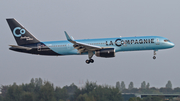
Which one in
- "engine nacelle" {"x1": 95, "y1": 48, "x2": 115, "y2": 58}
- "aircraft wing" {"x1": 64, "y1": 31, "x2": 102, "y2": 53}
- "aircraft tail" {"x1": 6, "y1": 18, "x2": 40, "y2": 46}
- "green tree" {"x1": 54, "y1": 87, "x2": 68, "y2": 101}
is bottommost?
"green tree" {"x1": 54, "y1": 87, "x2": 68, "y2": 101}

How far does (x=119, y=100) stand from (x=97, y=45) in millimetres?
31267

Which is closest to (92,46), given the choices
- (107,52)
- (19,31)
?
(107,52)

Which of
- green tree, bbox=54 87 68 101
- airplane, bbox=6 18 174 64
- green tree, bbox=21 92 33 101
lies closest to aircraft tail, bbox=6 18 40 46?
airplane, bbox=6 18 174 64

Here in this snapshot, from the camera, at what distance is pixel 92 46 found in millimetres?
58312

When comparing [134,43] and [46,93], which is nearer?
[134,43]

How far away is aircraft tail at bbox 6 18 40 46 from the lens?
64000 mm

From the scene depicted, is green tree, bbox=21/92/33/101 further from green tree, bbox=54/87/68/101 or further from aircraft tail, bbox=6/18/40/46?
aircraft tail, bbox=6/18/40/46

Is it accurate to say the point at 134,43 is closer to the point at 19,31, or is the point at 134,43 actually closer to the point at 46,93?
the point at 19,31

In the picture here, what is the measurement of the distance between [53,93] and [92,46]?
88.2 ft

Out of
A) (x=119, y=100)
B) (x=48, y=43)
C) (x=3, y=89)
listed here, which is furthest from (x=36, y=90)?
(x=48, y=43)

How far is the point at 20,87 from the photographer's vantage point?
283 ft

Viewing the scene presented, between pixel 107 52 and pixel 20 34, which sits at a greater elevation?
pixel 20 34

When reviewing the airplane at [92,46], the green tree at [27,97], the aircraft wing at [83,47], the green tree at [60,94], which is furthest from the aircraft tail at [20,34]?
the green tree at [60,94]

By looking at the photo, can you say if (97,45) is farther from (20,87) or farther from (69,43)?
(20,87)
